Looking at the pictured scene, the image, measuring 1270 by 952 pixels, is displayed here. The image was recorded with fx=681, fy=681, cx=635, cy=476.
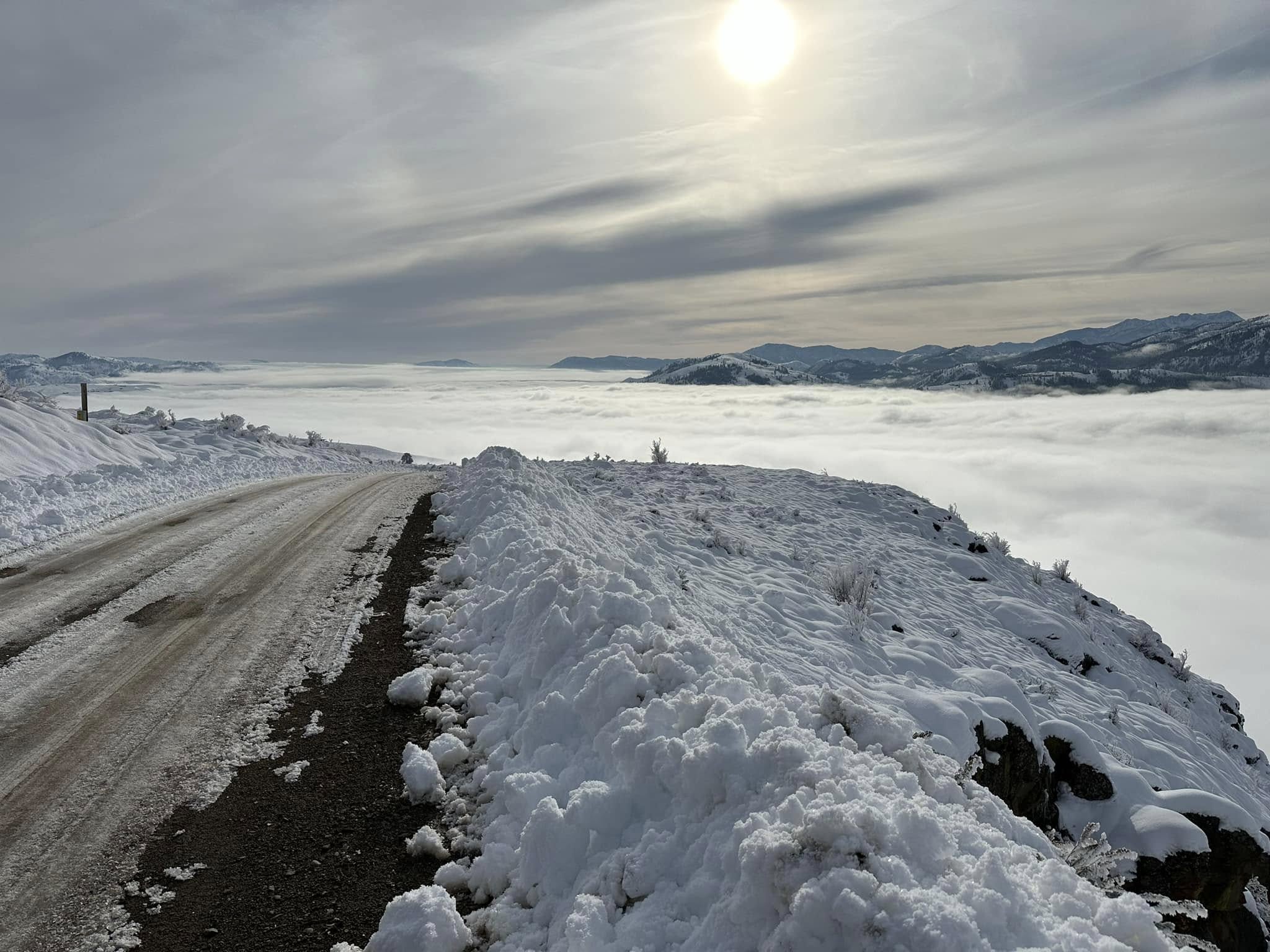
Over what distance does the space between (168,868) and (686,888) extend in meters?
3.16

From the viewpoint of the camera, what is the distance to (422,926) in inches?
136

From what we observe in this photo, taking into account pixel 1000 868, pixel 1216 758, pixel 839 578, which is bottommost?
pixel 1216 758

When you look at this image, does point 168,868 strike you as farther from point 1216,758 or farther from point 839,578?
point 1216,758

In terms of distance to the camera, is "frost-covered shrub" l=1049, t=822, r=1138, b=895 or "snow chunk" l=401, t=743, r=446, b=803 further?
"snow chunk" l=401, t=743, r=446, b=803

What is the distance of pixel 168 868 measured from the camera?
411cm

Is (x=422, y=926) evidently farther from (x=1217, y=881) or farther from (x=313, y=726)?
(x=1217, y=881)

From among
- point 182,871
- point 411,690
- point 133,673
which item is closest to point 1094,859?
point 411,690

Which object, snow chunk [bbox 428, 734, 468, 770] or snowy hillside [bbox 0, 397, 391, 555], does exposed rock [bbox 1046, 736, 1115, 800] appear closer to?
snow chunk [bbox 428, 734, 468, 770]

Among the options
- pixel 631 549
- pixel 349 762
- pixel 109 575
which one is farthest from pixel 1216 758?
pixel 109 575

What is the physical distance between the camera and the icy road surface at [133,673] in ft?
14.0

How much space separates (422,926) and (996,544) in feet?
68.0

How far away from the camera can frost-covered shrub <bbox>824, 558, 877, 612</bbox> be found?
39.9ft

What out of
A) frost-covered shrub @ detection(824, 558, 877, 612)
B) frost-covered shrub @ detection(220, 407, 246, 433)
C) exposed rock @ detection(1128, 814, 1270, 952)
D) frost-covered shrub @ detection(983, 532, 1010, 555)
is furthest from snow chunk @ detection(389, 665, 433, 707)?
frost-covered shrub @ detection(220, 407, 246, 433)

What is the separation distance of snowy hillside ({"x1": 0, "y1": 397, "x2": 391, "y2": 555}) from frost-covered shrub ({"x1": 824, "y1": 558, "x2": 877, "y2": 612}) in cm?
1409
